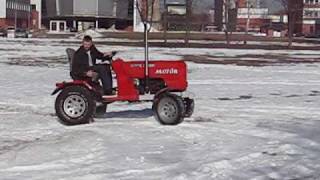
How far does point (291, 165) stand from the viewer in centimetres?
857

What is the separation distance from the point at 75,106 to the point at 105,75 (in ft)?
2.70

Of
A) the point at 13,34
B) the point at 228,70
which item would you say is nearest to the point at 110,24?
the point at 13,34

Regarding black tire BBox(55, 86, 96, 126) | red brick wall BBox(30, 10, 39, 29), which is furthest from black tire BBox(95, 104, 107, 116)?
red brick wall BBox(30, 10, 39, 29)

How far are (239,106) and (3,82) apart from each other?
29.4 ft

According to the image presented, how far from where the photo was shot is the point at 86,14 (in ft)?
504

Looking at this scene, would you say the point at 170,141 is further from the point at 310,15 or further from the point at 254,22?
the point at 254,22

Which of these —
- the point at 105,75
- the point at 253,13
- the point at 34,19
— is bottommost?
the point at 105,75

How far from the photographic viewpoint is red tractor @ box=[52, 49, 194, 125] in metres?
12.2

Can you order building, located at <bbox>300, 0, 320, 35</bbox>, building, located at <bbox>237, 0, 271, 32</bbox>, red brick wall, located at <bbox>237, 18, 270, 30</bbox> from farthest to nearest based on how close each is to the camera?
building, located at <bbox>237, 0, 271, 32</bbox>, red brick wall, located at <bbox>237, 18, 270, 30</bbox>, building, located at <bbox>300, 0, 320, 35</bbox>

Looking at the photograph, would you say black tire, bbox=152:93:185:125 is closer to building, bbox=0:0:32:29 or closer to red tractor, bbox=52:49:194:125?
red tractor, bbox=52:49:194:125

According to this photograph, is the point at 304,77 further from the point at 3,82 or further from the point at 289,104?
the point at 3,82

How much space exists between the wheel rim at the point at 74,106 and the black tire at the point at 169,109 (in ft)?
4.54

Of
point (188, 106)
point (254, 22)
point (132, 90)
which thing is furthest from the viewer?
point (254, 22)

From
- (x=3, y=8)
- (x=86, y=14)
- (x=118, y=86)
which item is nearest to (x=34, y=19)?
(x=3, y=8)
